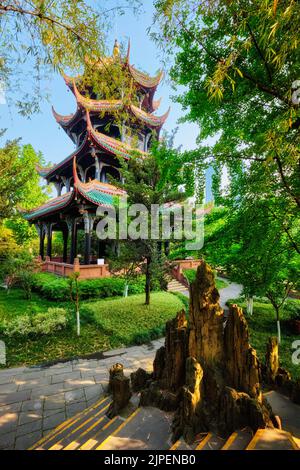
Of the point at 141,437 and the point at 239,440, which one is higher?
the point at 239,440

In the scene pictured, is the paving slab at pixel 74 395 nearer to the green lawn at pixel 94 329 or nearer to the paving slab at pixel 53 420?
the paving slab at pixel 53 420

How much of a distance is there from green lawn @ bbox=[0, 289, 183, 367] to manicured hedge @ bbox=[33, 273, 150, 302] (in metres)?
0.60

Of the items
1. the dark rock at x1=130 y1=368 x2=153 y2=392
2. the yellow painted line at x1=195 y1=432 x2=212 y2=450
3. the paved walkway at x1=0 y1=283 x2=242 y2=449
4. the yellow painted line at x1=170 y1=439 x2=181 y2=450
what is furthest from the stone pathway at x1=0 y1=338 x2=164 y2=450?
the yellow painted line at x1=195 y1=432 x2=212 y2=450

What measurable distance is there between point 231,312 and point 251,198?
175cm

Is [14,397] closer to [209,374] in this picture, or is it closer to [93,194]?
[209,374]

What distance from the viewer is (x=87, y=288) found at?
34.7 feet

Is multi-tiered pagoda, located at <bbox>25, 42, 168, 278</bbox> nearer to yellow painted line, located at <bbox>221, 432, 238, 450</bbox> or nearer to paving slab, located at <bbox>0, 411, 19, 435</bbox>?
paving slab, located at <bbox>0, 411, 19, 435</bbox>

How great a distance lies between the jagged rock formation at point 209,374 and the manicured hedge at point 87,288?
7.09 metres

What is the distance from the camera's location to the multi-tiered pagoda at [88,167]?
39.0ft

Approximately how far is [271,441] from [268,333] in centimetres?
678

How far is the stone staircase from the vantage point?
1825 mm

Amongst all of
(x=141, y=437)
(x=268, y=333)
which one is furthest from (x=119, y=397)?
A: (x=268, y=333)

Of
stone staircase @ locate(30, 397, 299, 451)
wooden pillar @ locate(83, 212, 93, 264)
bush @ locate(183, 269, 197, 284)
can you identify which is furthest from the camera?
bush @ locate(183, 269, 197, 284)

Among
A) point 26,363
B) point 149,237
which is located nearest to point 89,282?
point 149,237
